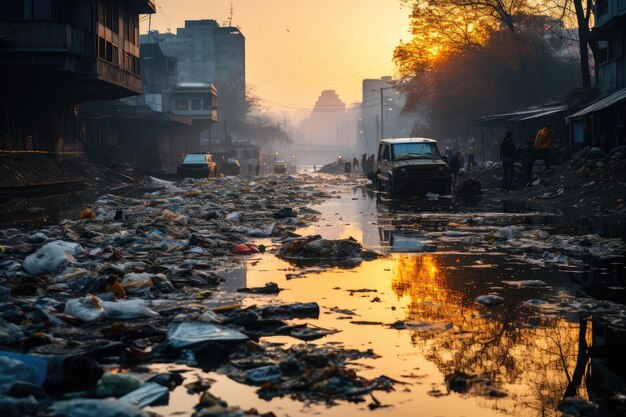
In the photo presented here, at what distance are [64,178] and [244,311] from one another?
27.8 m

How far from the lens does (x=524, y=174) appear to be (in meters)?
28.3

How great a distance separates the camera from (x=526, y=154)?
26.4 m

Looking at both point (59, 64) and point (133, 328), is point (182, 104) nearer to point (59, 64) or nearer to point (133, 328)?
point (59, 64)

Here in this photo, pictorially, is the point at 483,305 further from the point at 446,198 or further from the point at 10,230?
the point at 446,198

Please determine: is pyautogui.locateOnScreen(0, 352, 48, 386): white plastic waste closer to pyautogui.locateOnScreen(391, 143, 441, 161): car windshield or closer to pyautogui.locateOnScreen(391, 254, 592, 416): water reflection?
pyautogui.locateOnScreen(391, 254, 592, 416): water reflection

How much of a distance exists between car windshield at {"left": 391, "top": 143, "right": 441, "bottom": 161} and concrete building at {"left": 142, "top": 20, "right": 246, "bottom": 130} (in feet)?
330

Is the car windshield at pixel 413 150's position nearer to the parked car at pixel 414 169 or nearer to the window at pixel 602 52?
the parked car at pixel 414 169

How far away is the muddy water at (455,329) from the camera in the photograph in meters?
4.19

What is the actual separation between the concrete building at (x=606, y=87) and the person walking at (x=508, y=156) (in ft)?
12.2

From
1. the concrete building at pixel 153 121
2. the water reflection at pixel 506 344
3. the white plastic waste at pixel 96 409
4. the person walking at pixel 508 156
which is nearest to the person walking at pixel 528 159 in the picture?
the person walking at pixel 508 156

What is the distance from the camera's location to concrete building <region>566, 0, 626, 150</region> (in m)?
29.5

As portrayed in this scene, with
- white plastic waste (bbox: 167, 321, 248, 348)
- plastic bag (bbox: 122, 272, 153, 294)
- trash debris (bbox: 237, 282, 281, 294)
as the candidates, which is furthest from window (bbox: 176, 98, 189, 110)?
white plastic waste (bbox: 167, 321, 248, 348)

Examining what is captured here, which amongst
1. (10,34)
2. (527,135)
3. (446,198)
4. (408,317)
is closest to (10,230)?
(408,317)

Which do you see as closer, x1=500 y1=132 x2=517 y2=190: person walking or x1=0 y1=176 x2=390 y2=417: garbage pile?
x1=0 y1=176 x2=390 y2=417: garbage pile
